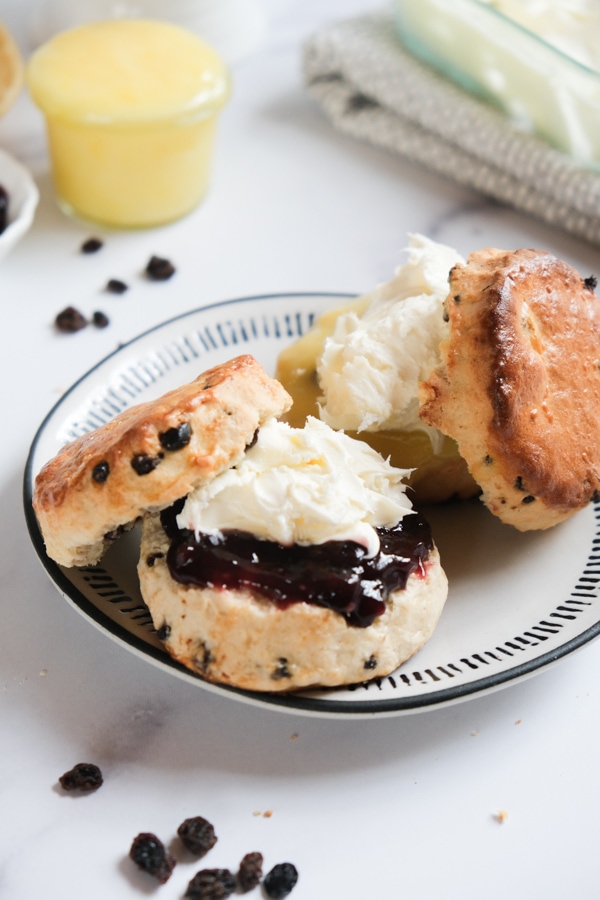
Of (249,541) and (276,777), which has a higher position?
(249,541)

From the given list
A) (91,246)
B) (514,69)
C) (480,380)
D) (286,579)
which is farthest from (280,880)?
(514,69)

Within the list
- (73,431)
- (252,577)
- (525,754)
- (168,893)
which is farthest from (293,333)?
(168,893)

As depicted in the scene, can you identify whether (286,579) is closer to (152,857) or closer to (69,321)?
(152,857)

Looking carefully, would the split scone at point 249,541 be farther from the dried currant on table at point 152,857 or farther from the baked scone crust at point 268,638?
the dried currant on table at point 152,857

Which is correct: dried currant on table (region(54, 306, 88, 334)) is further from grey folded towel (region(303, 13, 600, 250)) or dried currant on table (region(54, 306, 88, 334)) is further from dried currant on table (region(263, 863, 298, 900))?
dried currant on table (region(263, 863, 298, 900))

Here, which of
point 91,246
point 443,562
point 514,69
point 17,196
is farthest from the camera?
point 514,69

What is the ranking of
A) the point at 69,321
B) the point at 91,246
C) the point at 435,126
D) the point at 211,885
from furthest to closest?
the point at 435,126, the point at 91,246, the point at 69,321, the point at 211,885

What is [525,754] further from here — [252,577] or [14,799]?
[14,799]
